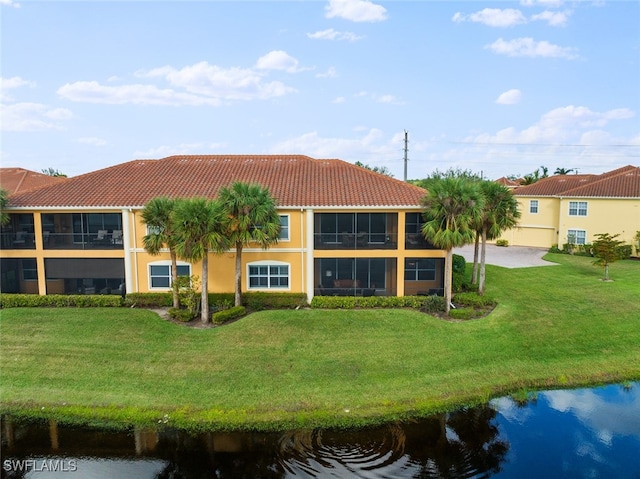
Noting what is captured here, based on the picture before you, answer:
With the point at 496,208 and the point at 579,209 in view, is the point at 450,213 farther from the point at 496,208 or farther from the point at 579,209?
the point at 579,209

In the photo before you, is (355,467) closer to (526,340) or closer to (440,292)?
(526,340)

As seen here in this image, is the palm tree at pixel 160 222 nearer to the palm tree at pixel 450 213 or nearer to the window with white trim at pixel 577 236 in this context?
the palm tree at pixel 450 213

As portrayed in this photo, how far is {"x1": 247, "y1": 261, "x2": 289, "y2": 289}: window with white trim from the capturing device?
2609cm

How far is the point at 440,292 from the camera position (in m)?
26.3

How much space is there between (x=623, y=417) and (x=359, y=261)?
45.9ft

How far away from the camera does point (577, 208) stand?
139 ft

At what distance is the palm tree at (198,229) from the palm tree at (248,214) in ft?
2.32

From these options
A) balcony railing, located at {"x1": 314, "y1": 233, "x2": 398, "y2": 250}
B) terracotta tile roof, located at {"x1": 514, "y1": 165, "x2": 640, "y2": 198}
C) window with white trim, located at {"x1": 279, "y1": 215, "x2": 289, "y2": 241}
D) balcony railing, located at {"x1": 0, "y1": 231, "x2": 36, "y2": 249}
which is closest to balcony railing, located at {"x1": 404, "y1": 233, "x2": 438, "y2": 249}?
balcony railing, located at {"x1": 314, "y1": 233, "x2": 398, "y2": 250}

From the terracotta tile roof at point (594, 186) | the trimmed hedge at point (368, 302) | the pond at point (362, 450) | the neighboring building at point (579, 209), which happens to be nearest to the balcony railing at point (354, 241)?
the trimmed hedge at point (368, 302)

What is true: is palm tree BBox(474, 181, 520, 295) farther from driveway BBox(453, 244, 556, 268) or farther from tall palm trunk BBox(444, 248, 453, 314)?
driveway BBox(453, 244, 556, 268)

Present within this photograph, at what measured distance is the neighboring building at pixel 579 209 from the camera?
3994 centimetres

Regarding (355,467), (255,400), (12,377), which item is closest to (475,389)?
(355,467)

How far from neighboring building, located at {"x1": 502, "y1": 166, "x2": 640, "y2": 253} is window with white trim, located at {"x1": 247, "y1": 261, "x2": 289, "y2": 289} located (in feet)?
97.9

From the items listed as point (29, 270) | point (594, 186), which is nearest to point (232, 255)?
point (29, 270)
